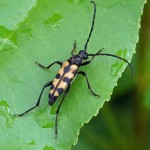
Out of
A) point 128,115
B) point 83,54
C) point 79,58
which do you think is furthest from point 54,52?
point 128,115

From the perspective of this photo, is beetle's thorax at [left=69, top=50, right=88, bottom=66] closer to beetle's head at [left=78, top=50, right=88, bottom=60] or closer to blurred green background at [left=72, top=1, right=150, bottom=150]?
beetle's head at [left=78, top=50, right=88, bottom=60]

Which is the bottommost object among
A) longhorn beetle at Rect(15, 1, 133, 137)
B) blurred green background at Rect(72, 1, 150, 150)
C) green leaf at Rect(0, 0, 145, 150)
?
blurred green background at Rect(72, 1, 150, 150)

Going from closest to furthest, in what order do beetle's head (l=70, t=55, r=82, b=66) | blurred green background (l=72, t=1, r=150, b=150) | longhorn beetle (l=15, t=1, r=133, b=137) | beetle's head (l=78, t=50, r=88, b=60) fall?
1. longhorn beetle (l=15, t=1, r=133, b=137)
2. beetle's head (l=78, t=50, r=88, b=60)
3. beetle's head (l=70, t=55, r=82, b=66)
4. blurred green background (l=72, t=1, r=150, b=150)

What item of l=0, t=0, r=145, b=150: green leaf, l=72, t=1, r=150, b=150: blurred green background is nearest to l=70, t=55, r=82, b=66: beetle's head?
Answer: l=0, t=0, r=145, b=150: green leaf

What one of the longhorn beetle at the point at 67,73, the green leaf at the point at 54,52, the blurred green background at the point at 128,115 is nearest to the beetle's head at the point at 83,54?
the longhorn beetle at the point at 67,73

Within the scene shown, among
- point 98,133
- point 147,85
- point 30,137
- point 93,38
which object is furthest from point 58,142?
point 98,133

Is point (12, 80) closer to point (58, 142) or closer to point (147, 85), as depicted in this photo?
point (58, 142)

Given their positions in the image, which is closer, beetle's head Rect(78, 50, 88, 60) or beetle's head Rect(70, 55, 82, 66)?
beetle's head Rect(78, 50, 88, 60)
